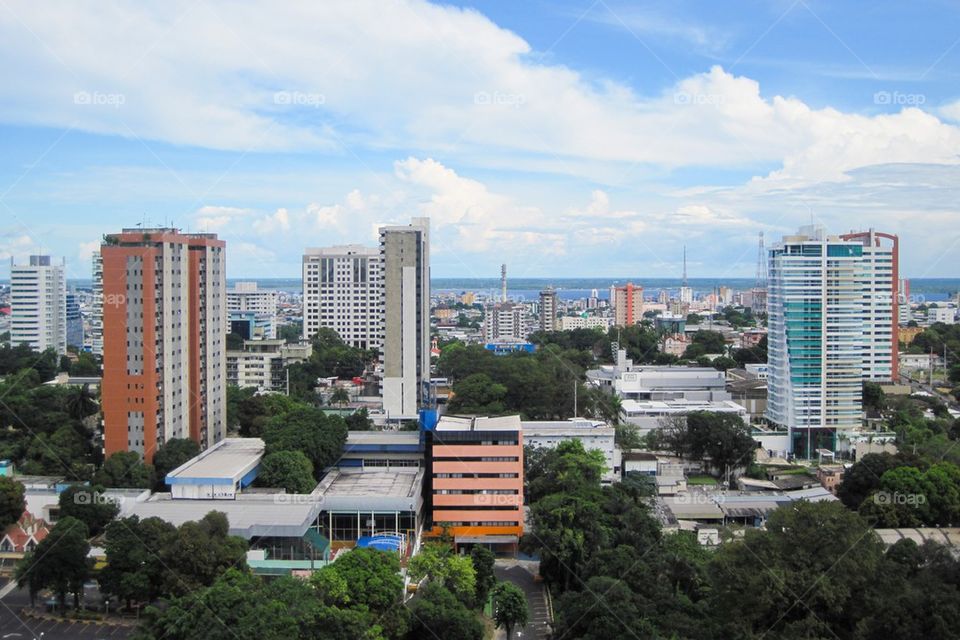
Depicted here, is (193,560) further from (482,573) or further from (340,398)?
(340,398)

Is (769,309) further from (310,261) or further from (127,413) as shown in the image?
(310,261)

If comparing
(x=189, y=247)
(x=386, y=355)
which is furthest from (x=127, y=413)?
(x=386, y=355)

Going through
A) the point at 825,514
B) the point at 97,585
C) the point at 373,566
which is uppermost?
the point at 825,514

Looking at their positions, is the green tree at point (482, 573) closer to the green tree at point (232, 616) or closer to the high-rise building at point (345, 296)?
the green tree at point (232, 616)

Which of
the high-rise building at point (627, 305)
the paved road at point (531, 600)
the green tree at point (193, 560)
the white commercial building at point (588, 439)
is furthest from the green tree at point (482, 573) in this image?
the high-rise building at point (627, 305)

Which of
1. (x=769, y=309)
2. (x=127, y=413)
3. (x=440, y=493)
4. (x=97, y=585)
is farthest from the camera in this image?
(x=769, y=309)

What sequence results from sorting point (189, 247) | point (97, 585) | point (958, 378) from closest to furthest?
point (97, 585)
point (189, 247)
point (958, 378)

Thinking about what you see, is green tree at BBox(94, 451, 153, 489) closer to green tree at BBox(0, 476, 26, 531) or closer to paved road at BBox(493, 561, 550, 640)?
green tree at BBox(0, 476, 26, 531)
